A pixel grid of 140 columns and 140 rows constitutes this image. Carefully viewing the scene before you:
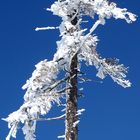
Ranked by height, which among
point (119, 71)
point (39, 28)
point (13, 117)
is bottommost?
point (13, 117)

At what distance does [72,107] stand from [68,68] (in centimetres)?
120

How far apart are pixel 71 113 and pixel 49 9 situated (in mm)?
3247

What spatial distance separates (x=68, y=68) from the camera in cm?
1962

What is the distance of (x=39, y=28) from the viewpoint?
19.9 meters

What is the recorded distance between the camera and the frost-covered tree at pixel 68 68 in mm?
18891

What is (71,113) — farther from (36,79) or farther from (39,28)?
(39,28)

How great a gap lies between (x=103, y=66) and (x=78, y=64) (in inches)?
30.9

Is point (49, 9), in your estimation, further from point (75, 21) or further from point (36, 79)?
point (36, 79)

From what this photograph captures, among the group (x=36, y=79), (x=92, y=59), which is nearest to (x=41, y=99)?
(x=36, y=79)

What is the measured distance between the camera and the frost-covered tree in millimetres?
18891

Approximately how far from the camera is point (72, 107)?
1944cm

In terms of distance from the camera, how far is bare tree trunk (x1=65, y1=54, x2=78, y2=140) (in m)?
19.2

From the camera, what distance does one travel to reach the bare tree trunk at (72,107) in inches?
756

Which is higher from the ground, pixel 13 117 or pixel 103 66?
pixel 103 66
